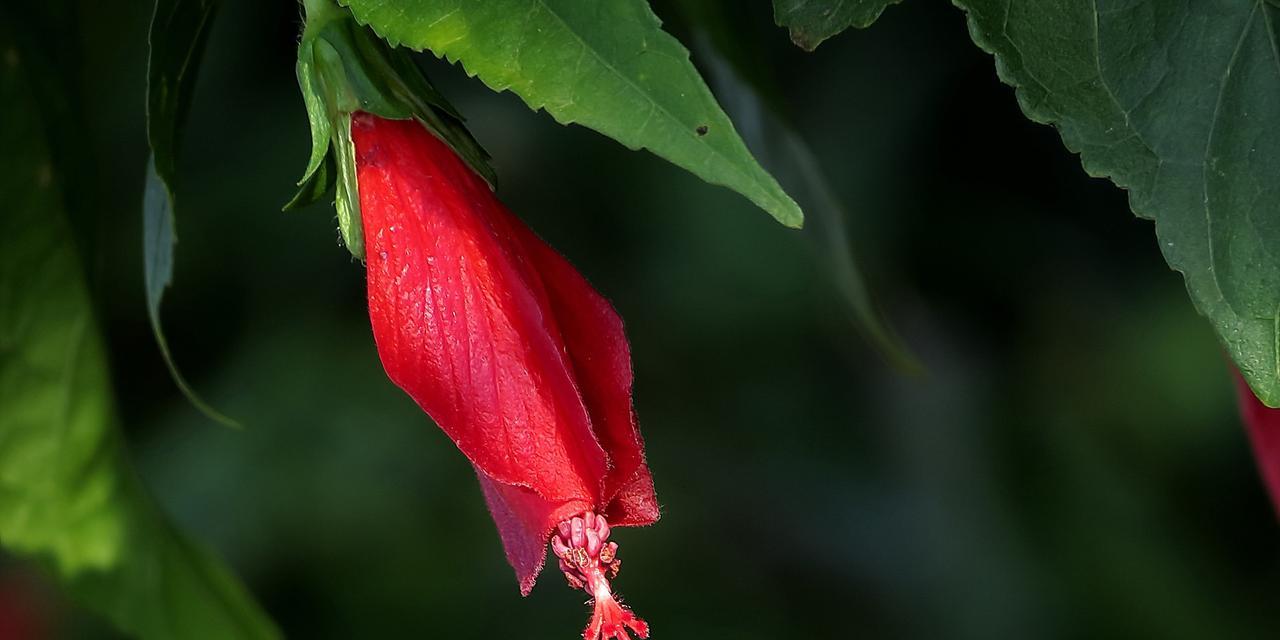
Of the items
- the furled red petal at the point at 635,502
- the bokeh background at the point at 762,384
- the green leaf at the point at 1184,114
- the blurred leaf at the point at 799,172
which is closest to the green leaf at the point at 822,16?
the green leaf at the point at 1184,114

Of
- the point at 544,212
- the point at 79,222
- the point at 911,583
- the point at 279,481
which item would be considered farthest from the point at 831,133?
the point at 79,222

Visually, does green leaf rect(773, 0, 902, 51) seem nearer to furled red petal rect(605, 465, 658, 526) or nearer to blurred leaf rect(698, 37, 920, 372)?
furled red petal rect(605, 465, 658, 526)

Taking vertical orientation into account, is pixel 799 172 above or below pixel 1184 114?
below

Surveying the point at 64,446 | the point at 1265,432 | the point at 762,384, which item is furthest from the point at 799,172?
the point at 762,384

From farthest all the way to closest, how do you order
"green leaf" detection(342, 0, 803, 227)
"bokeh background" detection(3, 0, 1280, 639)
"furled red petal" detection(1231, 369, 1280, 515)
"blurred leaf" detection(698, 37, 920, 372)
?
"bokeh background" detection(3, 0, 1280, 639) < "blurred leaf" detection(698, 37, 920, 372) < "furled red petal" detection(1231, 369, 1280, 515) < "green leaf" detection(342, 0, 803, 227)

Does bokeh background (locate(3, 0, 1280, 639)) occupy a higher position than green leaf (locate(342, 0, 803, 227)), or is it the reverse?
green leaf (locate(342, 0, 803, 227))

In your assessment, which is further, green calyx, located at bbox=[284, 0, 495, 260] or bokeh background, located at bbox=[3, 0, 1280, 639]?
bokeh background, located at bbox=[3, 0, 1280, 639]

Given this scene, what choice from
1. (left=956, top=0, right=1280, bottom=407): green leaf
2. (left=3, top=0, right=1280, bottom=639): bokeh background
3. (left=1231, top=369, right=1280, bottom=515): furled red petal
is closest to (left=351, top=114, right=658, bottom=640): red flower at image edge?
(left=956, top=0, right=1280, bottom=407): green leaf

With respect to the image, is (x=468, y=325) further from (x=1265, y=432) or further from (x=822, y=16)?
(x=1265, y=432)

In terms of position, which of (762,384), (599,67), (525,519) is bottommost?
(762,384)
